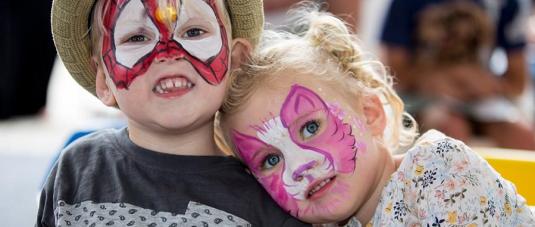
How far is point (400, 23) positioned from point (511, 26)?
1.18ft

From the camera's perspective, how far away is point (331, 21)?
135 cm

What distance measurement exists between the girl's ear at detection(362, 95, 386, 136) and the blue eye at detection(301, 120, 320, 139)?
10cm

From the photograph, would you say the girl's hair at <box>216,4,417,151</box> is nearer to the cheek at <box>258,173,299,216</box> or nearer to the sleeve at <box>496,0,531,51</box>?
the cheek at <box>258,173,299,216</box>

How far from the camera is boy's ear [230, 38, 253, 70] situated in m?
1.31

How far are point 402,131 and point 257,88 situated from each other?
0.35m

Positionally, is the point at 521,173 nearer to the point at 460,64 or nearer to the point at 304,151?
the point at 304,151

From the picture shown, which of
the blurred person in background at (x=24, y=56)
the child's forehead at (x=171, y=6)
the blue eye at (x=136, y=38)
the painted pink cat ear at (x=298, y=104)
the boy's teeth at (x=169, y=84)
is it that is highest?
the child's forehead at (x=171, y=6)

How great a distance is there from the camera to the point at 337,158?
122 cm

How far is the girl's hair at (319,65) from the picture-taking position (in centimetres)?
126

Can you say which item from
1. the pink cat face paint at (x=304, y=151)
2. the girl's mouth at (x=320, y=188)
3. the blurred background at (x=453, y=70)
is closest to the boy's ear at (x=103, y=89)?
the pink cat face paint at (x=304, y=151)

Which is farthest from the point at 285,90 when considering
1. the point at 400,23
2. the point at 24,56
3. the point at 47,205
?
the point at 24,56

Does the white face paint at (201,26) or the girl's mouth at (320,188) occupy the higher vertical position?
the white face paint at (201,26)

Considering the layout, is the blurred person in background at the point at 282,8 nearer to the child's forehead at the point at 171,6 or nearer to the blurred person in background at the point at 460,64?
the blurred person in background at the point at 460,64

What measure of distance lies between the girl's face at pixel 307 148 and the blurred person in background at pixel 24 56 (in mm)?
2716
